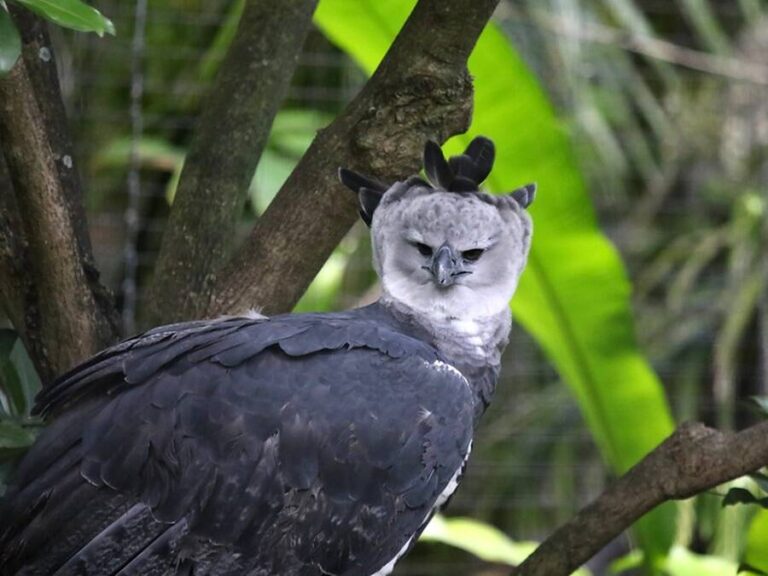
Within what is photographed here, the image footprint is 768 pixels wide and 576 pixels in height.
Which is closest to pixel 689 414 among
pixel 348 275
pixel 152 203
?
pixel 348 275

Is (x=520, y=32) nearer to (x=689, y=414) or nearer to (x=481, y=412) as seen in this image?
(x=689, y=414)

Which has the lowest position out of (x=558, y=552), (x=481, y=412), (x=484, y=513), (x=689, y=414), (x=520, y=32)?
(x=484, y=513)

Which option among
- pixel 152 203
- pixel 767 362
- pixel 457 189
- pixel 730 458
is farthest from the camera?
pixel 152 203

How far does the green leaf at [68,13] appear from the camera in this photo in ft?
3.49

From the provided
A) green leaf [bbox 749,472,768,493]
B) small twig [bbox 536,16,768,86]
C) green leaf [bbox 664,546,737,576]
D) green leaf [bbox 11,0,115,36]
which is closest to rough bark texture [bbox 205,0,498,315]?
green leaf [bbox 11,0,115,36]

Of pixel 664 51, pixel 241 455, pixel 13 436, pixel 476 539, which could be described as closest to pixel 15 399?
pixel 13 436

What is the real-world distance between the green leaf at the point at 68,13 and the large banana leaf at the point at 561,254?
757 mm

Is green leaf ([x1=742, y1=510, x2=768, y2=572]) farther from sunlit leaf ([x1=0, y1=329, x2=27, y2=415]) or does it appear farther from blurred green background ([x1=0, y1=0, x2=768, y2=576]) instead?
blurred green background ([x1=0, y1=0, x2=768, y2=576])

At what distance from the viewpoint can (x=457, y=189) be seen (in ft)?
4.82

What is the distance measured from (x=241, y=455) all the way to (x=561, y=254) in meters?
0.78

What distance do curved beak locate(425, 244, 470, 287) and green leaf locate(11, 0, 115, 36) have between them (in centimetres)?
50

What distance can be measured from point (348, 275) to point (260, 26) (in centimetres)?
176

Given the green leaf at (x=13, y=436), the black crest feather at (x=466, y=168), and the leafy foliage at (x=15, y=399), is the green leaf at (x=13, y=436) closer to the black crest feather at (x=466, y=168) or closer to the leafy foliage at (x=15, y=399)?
the leafy foliage at (x=15, y=399)

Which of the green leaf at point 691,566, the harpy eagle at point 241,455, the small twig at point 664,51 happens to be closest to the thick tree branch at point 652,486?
the harpy eagle at point 241,455
